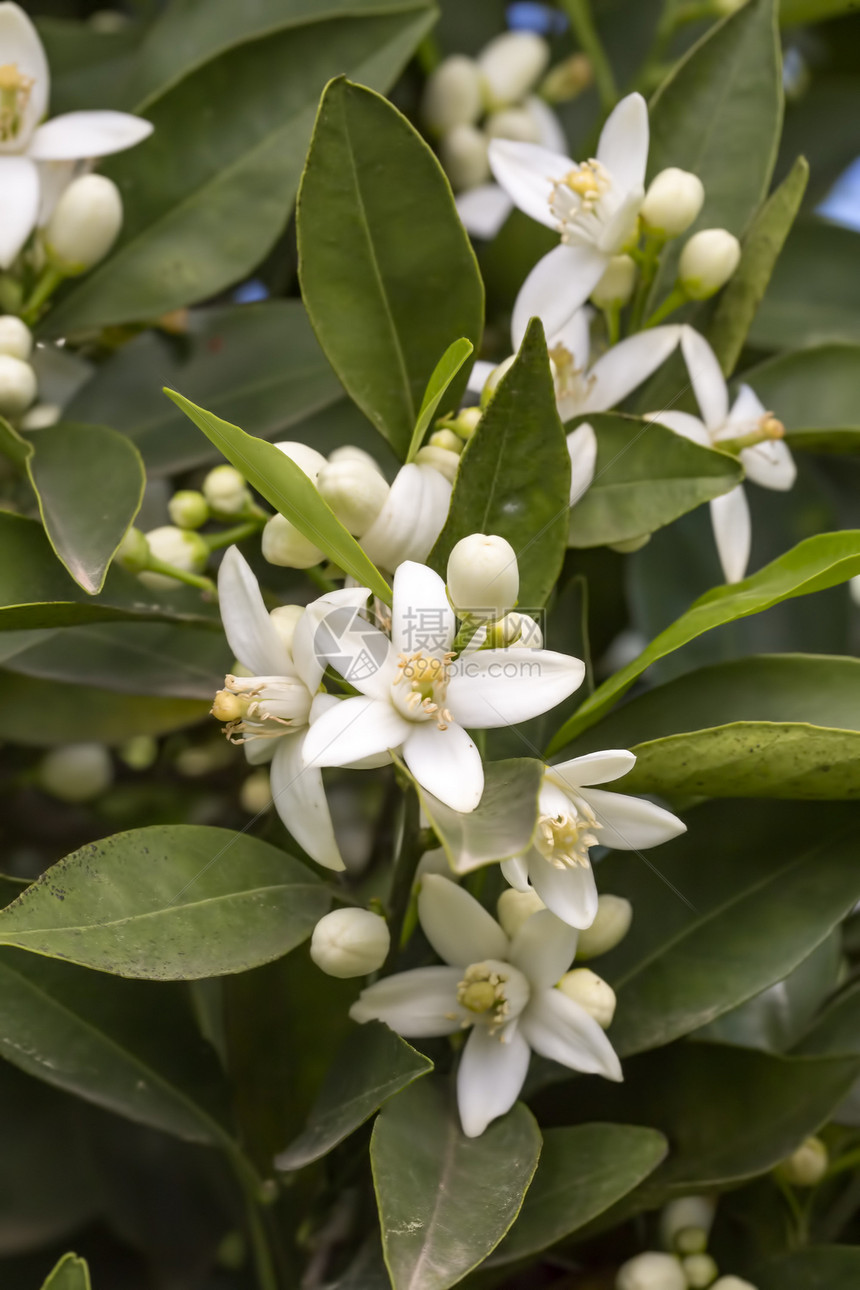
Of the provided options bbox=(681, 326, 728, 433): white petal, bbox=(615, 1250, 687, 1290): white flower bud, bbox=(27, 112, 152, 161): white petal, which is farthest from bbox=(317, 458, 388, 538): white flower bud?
bbox=(615, 1250, 687, 1290): white flower bud

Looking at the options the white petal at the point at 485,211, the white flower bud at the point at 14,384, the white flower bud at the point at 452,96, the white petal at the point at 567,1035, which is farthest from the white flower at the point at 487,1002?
the white flower bud at the point at 452,96

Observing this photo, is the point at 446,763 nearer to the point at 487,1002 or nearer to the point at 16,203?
the point at 487,1002

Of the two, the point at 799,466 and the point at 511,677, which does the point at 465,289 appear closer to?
the point at 511,677

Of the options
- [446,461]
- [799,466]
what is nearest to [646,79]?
[799,466]

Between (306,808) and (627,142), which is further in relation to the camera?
(627,142)

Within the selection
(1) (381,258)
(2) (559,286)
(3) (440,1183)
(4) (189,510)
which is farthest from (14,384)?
(3) (440,1183)

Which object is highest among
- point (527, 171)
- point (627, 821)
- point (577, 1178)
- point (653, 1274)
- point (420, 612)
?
point (527, 171)
